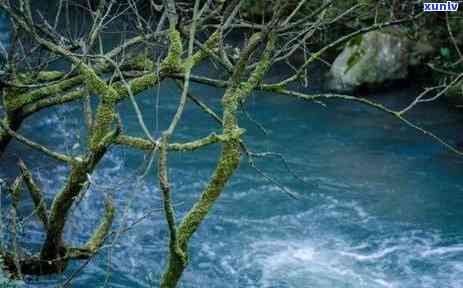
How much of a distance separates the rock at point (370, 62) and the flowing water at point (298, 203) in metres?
0.63

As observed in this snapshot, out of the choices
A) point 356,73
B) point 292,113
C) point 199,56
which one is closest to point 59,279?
point 199,56

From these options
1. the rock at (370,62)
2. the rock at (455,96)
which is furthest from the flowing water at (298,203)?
the rock at (370,62)

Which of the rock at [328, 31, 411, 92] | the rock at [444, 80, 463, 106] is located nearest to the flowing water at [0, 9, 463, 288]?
the rock at [444, 80, 463, 106]

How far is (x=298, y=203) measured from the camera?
8.79 m

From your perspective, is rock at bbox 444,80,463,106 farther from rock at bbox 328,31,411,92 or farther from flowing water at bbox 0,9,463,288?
rock at bbox 328,31,411,92

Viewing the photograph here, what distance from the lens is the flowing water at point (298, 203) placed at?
7250mm

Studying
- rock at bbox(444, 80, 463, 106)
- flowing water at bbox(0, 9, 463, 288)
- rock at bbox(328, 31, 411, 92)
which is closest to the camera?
flowing water at bbox(0, 9, 463, 288)

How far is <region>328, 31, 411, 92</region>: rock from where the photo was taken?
12547 millimetres

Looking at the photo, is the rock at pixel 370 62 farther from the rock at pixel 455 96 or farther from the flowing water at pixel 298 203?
the rock at pixel 455 96

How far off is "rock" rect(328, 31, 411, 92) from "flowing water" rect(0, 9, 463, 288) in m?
0.63

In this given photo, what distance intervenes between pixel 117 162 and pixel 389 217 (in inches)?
155

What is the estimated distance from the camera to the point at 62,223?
15.1ft

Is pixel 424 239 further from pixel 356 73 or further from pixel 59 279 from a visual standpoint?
pixel 356 73

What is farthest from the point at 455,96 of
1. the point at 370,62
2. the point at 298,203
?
the point at 298,203
